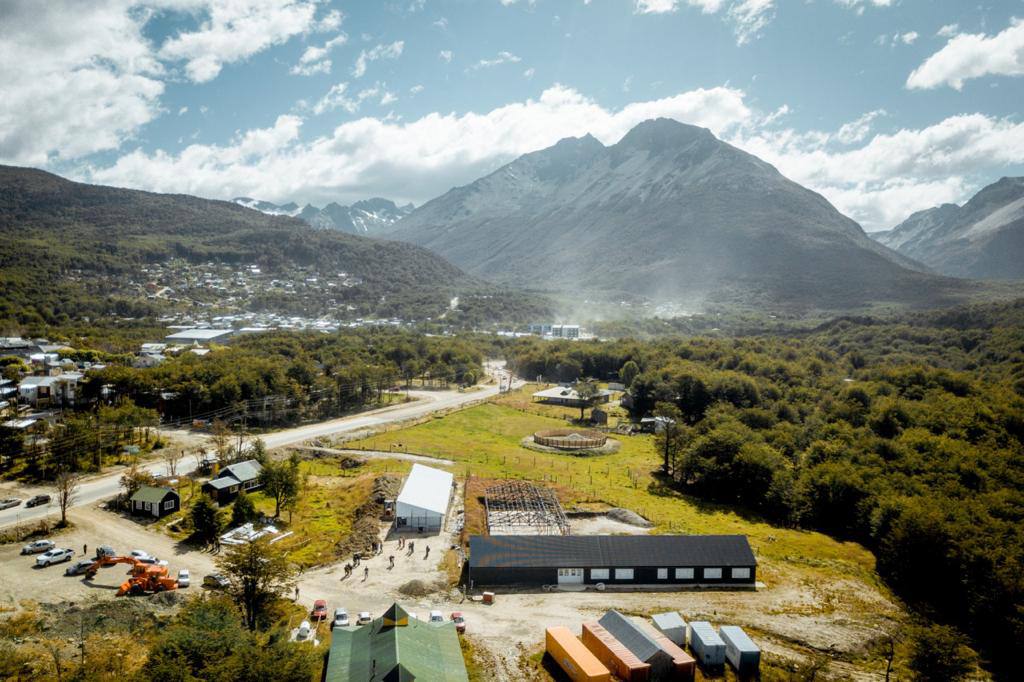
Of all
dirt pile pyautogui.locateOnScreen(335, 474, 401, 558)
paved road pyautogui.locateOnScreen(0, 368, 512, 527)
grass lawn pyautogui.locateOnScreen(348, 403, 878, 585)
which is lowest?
grass lawn pyautogui.locateOnScreen(348, 403, 878, 585)

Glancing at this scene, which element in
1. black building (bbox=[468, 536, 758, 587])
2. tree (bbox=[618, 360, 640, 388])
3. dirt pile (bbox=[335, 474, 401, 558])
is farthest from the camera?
tree (bbox=[618, 360, 640, 388])

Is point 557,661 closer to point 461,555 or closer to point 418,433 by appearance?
point 461,555

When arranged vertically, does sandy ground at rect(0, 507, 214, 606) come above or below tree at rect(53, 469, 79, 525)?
below

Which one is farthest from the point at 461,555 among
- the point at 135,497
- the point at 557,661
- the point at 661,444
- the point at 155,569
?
the point at 661,444

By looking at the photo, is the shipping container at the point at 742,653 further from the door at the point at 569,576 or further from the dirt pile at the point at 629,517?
the dirt pile at the point at 629,517

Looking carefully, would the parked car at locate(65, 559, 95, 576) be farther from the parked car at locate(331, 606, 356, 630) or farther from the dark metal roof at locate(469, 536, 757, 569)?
the dark metal roof at locate(469, 536, 757, 569)

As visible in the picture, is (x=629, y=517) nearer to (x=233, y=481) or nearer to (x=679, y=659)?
(x=679, y=659)

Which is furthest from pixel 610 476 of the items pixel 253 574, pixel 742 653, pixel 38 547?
pixel 38 547

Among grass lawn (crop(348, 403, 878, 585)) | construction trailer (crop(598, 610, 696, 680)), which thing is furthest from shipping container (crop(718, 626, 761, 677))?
grass lawn (crop(348, 403, 878, 585))

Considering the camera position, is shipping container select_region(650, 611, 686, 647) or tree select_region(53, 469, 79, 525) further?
tree select_region(53, 469, 79, 525)
